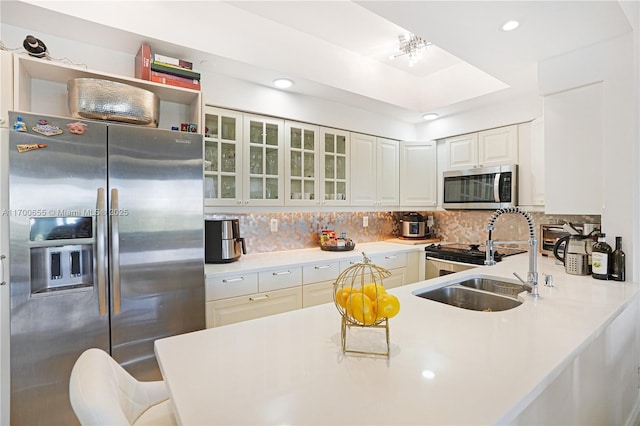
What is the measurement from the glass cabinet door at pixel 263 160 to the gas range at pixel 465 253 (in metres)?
1.75

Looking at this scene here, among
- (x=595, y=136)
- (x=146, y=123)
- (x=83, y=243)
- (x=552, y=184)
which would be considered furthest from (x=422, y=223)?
(x=83, y=243)

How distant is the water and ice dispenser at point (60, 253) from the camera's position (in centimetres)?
165

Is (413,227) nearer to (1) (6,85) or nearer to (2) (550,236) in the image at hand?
(2) (550,236)

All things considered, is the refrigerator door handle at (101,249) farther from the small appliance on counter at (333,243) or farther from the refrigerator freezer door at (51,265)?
the small appliance on counter at (333,243)

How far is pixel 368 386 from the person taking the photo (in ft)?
2.63

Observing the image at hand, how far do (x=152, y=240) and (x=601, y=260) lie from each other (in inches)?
108

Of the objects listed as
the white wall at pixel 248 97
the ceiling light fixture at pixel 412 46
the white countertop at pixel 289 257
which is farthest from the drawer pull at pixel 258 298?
the ceiling light fixture at pixel 412 46

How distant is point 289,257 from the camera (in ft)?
9.64

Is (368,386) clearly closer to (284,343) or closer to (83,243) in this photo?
(284,343)

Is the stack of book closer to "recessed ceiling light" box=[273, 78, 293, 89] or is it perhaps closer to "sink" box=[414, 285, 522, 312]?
"recessed ceiling light" box=[273, 78, 293, 89]

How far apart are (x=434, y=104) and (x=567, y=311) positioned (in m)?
2.71

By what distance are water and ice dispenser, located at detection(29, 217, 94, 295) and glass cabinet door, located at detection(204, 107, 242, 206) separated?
0.94m

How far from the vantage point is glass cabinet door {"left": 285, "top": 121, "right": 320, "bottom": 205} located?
301cm

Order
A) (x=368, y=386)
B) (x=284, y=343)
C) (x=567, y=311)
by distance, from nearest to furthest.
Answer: (x=368, y=386)
(x=284, y=343)
(x=567, y=311)
